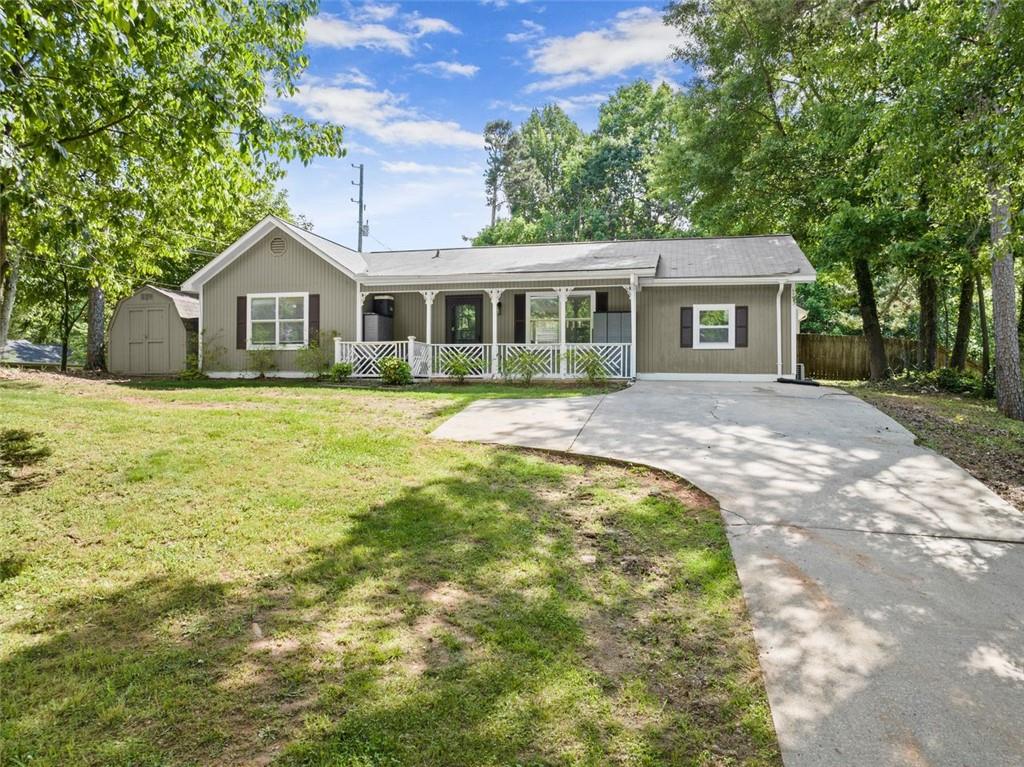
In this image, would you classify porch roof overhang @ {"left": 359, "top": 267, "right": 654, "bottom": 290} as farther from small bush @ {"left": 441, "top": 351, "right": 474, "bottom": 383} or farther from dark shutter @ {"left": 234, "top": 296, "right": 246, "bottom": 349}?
dark shutter @ {"left": 234, "top": 296, "right": 246, "bottom": 349}

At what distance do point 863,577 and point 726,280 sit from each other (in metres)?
11.6

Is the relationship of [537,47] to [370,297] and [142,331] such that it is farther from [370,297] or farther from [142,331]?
[142,331]

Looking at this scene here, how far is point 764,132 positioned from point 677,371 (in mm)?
9531

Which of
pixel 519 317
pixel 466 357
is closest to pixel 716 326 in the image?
pixel 519 317

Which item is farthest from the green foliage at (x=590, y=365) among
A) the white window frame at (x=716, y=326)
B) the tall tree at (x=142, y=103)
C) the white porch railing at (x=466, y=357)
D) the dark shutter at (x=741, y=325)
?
the tall tree at (x=142, y=103)

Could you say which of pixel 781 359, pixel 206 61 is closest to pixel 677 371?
pixel 781 359

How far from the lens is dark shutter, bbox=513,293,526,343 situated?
15.7 m

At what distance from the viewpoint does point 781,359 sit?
14.3 meters

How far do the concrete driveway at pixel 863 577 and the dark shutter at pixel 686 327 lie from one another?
7.21m

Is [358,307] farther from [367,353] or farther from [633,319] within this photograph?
[633,319]

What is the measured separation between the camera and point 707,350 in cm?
1468

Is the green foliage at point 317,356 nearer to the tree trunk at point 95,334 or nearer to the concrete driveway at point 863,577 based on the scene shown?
→ the tree trunk at point 95,334

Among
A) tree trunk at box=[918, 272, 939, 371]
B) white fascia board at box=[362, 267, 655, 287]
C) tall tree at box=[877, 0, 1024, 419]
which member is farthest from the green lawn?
tree trunk at box=[918, 272, 939, 371]

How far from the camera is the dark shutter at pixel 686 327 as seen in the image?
14.8 metres
